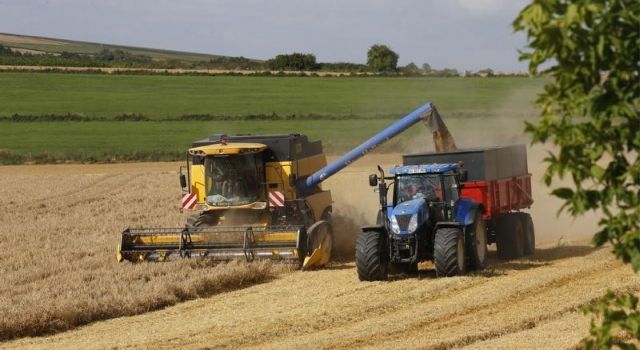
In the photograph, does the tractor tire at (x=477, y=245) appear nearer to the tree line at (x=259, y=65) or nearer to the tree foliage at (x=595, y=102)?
the tree foliage at (x=595, y=102)

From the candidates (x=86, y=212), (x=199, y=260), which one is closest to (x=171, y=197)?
(x=86, y=212)

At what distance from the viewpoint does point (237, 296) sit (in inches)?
695

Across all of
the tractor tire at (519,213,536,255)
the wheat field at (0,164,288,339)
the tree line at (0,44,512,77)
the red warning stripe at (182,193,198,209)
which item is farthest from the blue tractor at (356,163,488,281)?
the tree line at (0,44,512,77)

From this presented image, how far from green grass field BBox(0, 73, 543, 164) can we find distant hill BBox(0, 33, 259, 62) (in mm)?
37403

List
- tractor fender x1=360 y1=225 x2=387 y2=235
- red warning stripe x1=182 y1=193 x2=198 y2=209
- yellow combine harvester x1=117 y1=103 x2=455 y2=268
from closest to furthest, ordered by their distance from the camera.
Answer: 1. tractor fender x1=360 y1=225 x2=387 y2=235
2. yellow combine harvester x1=117 y1=103 x2=455 y2=268
3. red warning stripe x1=182 y1=193 x2=198 y2=209

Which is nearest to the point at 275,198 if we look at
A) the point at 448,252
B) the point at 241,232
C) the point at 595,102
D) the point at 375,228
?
the point at 241,232

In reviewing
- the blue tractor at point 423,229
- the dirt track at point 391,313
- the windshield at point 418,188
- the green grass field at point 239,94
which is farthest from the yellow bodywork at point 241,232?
the green grass field at point 239,94

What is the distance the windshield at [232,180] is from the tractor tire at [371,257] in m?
4.41

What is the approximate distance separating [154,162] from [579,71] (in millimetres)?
43103

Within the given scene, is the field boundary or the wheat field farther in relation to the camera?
the field boundary

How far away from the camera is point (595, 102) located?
5531 mm

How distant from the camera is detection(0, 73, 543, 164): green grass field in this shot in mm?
49031

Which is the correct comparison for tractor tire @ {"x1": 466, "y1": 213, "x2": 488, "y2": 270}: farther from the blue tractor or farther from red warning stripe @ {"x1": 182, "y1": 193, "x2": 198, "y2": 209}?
red warning stripe @ {"x1": 182, "y1": 193, "x2": 198, "y2": 209}

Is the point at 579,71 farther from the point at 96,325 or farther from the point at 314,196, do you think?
the point at 314,196
